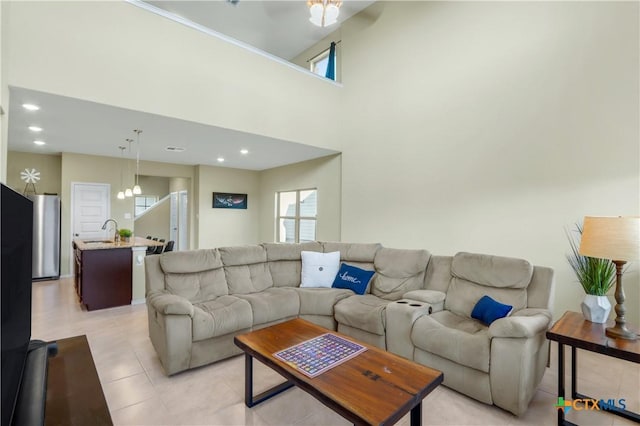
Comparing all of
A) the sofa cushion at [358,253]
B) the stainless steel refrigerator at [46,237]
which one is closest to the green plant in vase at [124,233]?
the stainless steel refrigerator at [46,237]

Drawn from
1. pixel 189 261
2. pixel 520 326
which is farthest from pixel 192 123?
pixel 520 326

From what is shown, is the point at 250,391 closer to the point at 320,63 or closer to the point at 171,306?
the point at 171,306

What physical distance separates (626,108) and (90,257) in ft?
21.5

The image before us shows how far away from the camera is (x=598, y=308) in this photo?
216 centimetres

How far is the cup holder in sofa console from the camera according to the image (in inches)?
104

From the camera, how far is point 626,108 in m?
2.97

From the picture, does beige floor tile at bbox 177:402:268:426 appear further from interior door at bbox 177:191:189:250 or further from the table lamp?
interior door at bbox 177:191:189:250

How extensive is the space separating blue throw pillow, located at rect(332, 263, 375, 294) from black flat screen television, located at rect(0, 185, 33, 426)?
289 cm

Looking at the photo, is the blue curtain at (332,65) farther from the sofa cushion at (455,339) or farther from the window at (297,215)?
the sofa cushion at (455,339)

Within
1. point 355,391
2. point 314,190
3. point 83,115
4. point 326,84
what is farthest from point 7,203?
point 314,190

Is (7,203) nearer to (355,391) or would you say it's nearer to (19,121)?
(355,391)

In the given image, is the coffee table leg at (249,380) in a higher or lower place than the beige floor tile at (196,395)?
higher

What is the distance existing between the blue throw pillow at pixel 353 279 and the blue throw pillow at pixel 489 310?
1205 millimetres

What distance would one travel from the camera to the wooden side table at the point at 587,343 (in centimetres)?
175
